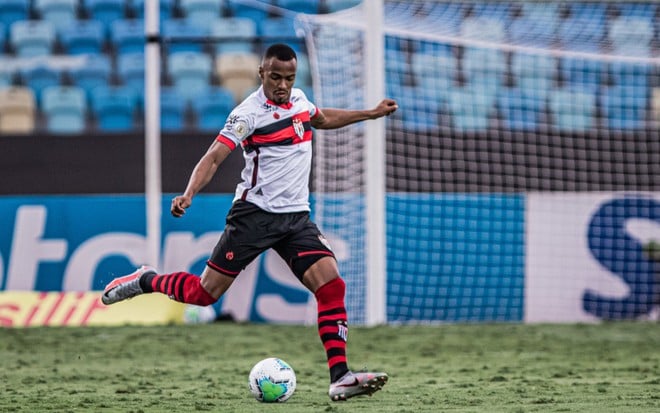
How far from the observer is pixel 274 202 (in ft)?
21.1

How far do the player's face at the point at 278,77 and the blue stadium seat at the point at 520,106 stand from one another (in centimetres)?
651

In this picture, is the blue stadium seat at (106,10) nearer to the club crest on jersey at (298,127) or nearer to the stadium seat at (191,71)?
the stadium seat at (191,71)

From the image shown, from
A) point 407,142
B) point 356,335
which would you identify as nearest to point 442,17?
point 407,142

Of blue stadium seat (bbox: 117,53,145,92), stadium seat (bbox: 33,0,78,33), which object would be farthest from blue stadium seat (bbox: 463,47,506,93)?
stadium seat (bbox: 33,0,78,33)

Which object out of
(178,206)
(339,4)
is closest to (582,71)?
(339,4)

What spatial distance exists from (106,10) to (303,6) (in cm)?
270

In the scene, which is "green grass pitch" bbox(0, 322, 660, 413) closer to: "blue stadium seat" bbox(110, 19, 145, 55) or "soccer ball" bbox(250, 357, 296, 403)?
"soccer ball" bbox(250, 357, 296, 403)

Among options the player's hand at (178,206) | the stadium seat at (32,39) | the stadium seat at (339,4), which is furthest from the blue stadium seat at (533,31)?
the player's hand at (178,206)

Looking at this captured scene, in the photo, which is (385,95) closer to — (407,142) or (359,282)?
(407,142)

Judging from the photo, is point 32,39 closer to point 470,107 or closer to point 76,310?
point 76,310

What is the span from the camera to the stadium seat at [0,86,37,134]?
44.8 ft

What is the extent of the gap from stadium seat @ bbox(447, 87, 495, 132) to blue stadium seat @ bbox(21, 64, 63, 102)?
502cm

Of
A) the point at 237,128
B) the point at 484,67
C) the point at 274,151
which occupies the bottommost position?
the point at 274,151

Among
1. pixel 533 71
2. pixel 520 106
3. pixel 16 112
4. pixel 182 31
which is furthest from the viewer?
pixel 182 31
